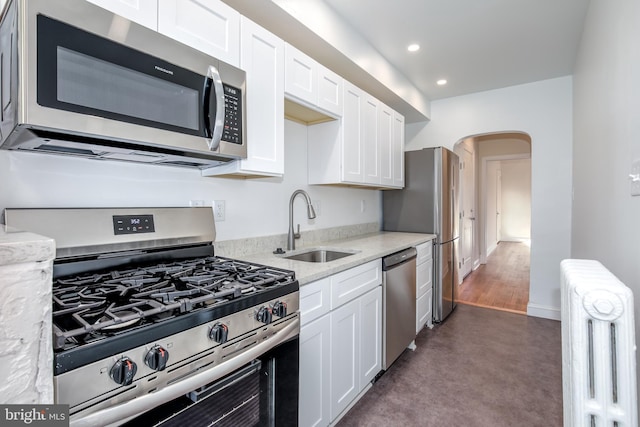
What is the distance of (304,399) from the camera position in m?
1.39

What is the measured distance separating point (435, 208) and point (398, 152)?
0.66 metres

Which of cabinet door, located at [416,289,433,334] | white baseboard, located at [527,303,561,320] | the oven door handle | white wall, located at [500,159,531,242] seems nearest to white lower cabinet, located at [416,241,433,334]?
cabinet door, located at [416,289,433,334]

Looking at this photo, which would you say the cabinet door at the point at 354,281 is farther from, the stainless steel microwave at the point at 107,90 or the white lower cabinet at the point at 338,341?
the stainless steel microwave at the point at 107,90

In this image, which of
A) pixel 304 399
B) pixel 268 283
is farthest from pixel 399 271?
pixel 268 283

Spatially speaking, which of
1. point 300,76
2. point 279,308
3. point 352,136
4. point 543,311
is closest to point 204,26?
point 300,76

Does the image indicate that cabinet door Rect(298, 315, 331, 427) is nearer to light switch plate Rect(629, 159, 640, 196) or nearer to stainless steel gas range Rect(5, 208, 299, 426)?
stainless steel gas range Rect(5, 208, 299, 426)

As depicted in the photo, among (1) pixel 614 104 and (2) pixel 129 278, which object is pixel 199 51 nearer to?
(2) pixel 129 278

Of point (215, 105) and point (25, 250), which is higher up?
point (215, 105)

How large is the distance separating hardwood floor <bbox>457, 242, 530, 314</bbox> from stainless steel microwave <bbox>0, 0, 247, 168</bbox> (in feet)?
11.8

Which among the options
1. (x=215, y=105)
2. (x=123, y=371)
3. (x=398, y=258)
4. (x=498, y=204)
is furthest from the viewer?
(x=498, y=204)

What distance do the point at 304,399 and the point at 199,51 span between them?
1.55 m

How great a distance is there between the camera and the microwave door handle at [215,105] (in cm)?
123

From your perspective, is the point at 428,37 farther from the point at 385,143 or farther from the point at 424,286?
the point at 424,286

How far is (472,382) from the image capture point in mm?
2096
